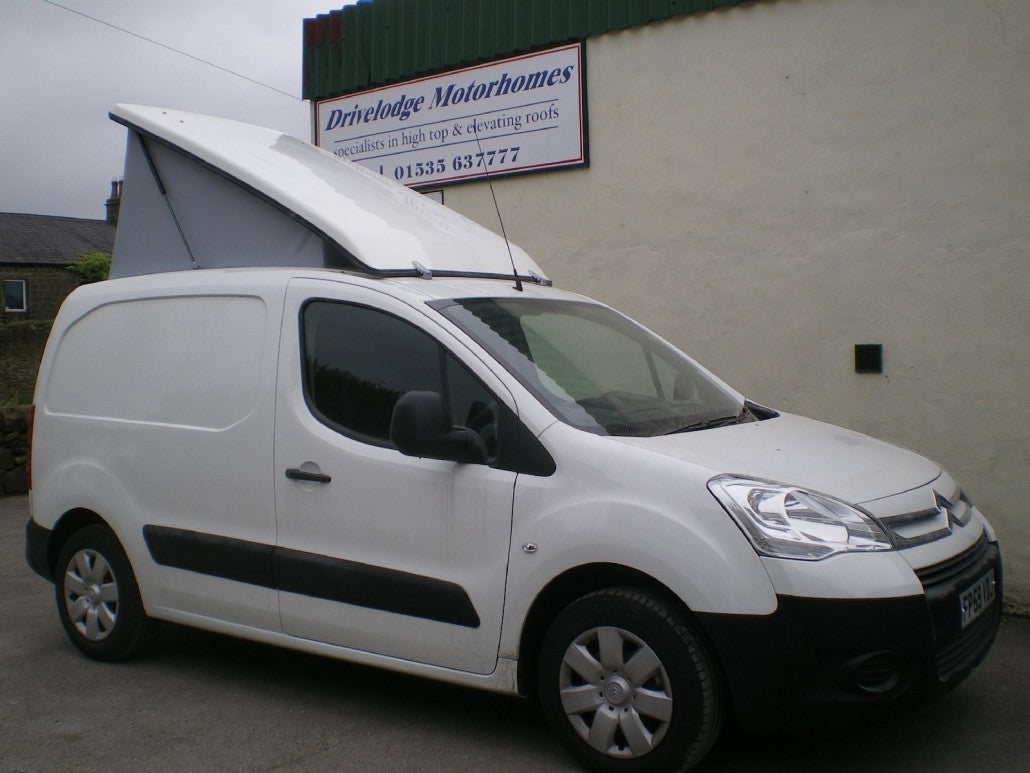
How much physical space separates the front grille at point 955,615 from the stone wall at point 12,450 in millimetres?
9855

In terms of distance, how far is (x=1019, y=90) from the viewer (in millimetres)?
5883

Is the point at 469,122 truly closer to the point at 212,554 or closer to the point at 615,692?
the point at 212,554

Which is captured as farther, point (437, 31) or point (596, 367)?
point (437, 31)

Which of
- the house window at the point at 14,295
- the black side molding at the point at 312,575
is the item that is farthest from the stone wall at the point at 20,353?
the black side molding at the point at 312,575

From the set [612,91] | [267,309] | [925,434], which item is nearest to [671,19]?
[612,91]

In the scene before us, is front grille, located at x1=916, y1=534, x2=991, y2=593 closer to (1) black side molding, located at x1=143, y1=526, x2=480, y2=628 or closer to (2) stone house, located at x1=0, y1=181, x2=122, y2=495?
(1) black side molding, located at x1=143, y1=526, x2=480, y2=628

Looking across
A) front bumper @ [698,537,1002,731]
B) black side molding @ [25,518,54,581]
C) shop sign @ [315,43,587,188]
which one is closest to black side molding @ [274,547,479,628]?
front bumper @ [698,537,1002,731]

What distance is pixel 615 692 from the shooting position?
11.4 ft

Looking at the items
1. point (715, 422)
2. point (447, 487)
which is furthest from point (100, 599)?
point (715, 422)

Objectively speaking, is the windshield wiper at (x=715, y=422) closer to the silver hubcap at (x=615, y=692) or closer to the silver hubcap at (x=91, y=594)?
the silver hubcap at (x=615, y=692)

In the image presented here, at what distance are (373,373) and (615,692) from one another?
157 cm

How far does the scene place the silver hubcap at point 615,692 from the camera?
11.2 ft

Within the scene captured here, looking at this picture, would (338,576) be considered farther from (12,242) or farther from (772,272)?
(12,242)

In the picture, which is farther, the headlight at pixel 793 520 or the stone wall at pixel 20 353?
the stone wall at pixel 20 353
